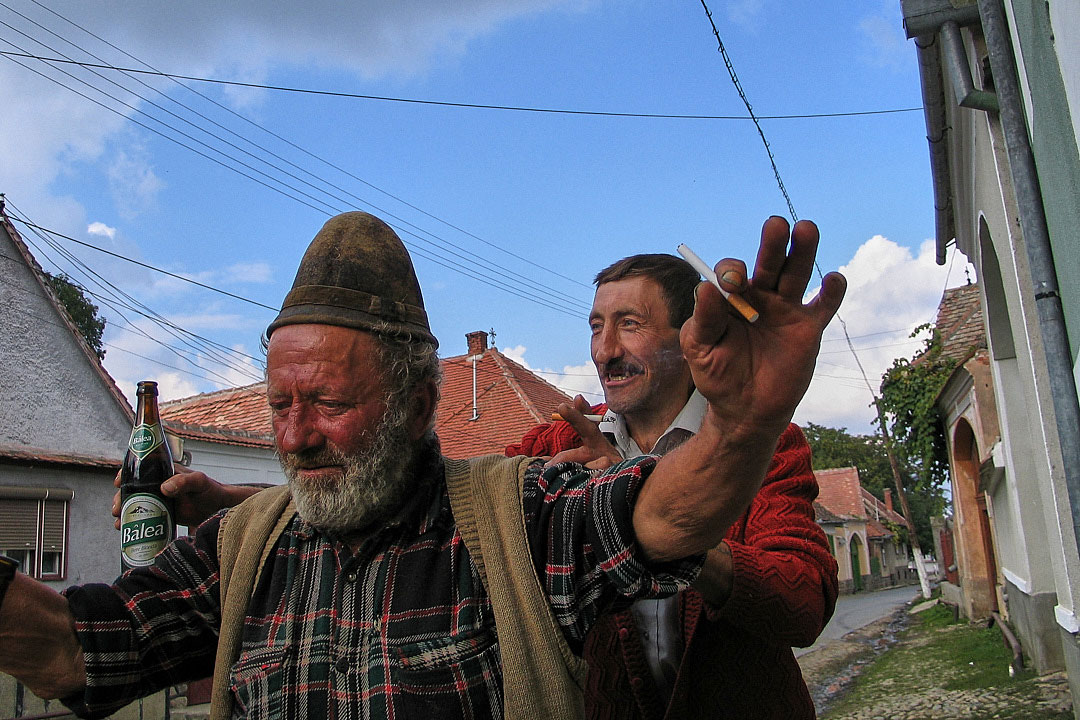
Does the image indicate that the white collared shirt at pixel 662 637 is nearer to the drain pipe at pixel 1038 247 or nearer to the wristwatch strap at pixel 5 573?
the wristwatch strap at pixel 5 573

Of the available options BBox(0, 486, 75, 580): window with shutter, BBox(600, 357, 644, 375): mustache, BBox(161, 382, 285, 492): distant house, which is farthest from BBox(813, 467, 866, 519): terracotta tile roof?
BBox(600, 357, 644, 375): mustache

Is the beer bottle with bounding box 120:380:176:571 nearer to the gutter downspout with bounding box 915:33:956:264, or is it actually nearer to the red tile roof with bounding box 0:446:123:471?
the gutter downspout with bounding box 915:33:956:264

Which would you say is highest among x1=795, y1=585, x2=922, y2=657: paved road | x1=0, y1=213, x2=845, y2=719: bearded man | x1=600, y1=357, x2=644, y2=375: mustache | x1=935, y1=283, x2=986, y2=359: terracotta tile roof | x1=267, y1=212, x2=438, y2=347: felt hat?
x1=935, y1=283, x2=986, y2=359: terracotta tile roof

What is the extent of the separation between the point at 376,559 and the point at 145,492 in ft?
3.84

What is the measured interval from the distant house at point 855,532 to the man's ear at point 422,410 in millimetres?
44688

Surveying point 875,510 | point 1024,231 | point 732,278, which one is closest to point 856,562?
point 875,510

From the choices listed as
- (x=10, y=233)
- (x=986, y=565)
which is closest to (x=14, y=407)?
(x=10, y=233)

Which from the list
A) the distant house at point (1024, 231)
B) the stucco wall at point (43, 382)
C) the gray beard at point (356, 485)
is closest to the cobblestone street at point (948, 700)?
the distant house at point (1024, 231)

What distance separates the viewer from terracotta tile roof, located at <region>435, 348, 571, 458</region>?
2091cm

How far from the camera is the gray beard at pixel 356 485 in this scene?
1774mm

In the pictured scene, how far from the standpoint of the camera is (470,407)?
2248 centimetres

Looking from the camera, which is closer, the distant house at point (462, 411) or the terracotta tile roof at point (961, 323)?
the terracotta tile roof at point (961, 323)

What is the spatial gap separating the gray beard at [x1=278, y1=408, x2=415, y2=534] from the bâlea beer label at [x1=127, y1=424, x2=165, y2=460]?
1155 mm

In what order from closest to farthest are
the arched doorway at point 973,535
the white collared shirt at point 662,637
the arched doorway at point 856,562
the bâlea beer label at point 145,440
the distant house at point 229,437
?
the white collared shirt at point 662,637, the bâlea beer label at point 145,440, the arched doorway at point 973,535, the distant house at point 229,437, the arched doorway at point 856,562
